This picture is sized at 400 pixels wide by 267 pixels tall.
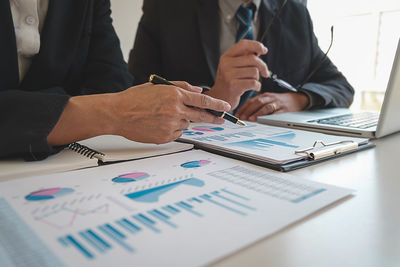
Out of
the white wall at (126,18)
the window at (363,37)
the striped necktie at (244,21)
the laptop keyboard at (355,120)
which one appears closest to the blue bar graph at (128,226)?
the laptop keyboard at (355,120)

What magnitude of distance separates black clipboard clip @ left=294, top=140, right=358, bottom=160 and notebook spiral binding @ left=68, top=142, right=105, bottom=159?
368 mm

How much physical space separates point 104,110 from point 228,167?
0.26 metres

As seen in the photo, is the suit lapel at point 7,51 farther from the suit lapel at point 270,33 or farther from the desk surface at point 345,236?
the suit lapel at point 270,33

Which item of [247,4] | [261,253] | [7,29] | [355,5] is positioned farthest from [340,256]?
[355,5]

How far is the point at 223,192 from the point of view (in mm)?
394

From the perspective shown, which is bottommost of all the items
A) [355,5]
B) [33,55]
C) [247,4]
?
[33,55]

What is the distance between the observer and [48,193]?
0.39 meters

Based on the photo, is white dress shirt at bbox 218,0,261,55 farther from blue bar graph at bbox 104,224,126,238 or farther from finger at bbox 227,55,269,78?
blue bar graph at bbox 104,224,126,238

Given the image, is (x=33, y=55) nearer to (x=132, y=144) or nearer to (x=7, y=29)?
(x=7, y=29)

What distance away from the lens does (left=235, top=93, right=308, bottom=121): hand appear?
3.57 feet

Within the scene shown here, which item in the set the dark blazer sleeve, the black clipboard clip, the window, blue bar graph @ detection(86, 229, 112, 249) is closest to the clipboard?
the black clipboard clip

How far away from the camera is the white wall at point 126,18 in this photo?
2355 mm

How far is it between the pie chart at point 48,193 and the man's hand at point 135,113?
7.1 inches

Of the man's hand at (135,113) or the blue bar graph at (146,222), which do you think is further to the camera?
the man's hand at (135,113)
